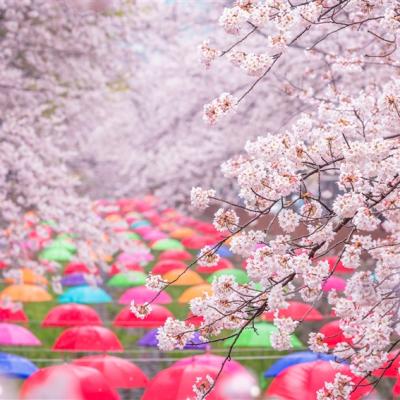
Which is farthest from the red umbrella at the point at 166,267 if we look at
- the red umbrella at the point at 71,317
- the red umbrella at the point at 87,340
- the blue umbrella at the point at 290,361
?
the blue umbrella at the point at 290,361

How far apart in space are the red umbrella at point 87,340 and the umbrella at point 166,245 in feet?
29.6

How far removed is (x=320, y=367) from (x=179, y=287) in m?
10.4

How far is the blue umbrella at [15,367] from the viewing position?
8.62 metres

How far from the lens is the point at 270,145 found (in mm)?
4801

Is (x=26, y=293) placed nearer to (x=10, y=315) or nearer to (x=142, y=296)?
(x=142, y=296)

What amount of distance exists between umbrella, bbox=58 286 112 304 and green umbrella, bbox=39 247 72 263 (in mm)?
4086

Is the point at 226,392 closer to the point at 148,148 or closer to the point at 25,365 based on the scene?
the point at 25,365

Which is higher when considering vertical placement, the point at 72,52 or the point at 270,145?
the point at 72,52

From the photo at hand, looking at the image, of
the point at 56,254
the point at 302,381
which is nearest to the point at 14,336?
the point at 302,381

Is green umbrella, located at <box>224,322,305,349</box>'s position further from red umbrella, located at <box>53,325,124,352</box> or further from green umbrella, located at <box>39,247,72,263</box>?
green umbrella, located at <box>39,247,72,263</box>

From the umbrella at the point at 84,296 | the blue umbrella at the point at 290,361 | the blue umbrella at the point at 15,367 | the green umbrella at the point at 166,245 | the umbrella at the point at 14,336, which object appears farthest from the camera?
the green umbrella at the point at 166,245

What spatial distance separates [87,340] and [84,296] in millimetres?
4052

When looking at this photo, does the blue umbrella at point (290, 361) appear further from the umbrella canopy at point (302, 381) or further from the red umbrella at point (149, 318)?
the red umbrella at point (149, 318)

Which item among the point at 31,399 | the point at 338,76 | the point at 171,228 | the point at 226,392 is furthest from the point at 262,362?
the point at 171,228
